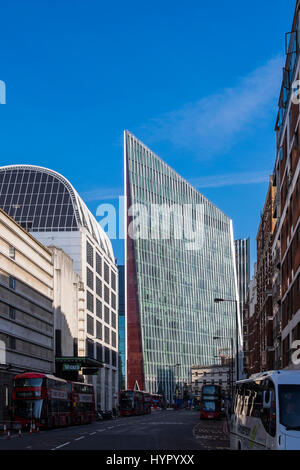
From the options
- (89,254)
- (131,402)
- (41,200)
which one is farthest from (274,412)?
(41,200)

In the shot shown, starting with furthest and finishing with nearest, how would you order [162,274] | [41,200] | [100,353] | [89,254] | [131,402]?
[162,274] < [100,353] < [41,200] < [89,254] < [131,402]

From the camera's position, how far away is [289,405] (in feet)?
57.9

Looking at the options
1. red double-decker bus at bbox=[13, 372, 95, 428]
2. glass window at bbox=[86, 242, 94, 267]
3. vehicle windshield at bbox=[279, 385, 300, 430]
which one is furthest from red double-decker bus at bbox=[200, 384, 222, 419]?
vehicle windshield at bbox=[279, 385, 300, 430]

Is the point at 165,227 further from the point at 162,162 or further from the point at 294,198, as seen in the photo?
the point at 294,198

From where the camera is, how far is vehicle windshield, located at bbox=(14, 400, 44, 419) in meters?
53.8

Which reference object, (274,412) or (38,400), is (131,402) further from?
(274,412)

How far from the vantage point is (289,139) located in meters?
50.6

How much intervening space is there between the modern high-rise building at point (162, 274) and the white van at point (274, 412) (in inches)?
5785

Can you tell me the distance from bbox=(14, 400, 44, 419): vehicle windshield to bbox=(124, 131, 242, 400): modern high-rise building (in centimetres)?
11388

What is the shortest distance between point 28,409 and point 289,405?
3907 centimetres

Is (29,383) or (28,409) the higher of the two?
(29,383)

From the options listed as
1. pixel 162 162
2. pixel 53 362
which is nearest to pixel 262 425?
pixel 53 362
